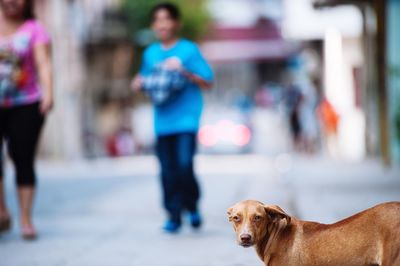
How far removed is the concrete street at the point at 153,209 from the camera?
753 cm

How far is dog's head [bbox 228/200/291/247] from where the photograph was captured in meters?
5.05

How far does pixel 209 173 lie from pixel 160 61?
9768mm

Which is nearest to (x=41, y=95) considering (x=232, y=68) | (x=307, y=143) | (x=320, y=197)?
(x=320, y=197)

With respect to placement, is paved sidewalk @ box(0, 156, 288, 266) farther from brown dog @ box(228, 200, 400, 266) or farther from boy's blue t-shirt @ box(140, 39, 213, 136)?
brown dog @ box(228, 200, 400, 266)

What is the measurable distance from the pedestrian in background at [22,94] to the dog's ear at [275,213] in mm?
3742

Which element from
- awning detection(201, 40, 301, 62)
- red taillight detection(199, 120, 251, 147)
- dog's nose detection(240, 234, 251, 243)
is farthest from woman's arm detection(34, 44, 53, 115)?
awning detection(201, 40, 301, 62)

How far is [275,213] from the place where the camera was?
518 centimetres

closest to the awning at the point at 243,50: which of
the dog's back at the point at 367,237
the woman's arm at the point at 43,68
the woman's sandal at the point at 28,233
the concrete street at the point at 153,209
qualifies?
the concrete street at the point at 153,209

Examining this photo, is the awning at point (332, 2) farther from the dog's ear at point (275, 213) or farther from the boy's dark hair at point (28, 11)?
the dog's ear at point (275, 213)

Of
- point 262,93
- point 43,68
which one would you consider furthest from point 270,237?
point 262,93

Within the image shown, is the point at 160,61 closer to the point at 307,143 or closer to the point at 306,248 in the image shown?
the point at 306,248

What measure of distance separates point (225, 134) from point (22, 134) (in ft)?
70.0

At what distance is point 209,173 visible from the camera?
728 inches

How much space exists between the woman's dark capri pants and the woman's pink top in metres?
0.07
